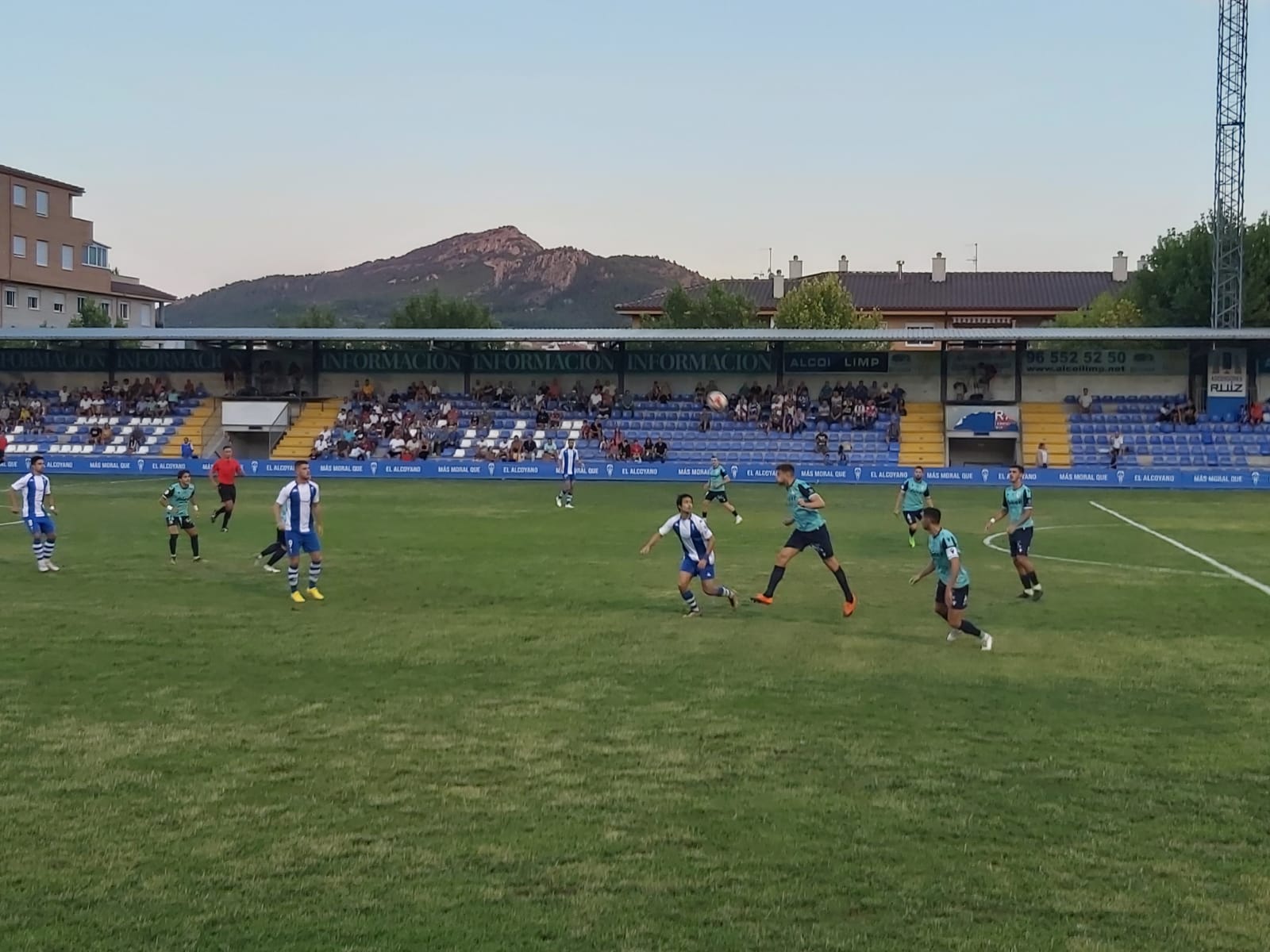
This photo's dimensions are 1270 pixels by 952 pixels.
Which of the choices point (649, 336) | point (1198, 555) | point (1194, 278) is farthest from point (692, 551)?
point (1194, 278)

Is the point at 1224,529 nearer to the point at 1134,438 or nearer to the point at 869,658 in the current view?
the point at 869,658

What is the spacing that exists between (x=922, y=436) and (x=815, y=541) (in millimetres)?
35550

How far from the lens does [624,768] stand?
30.2 feet

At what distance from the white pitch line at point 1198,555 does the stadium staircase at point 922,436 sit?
50.0 feet

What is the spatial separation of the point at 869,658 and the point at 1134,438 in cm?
3946

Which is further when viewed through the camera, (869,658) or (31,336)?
(31,336)

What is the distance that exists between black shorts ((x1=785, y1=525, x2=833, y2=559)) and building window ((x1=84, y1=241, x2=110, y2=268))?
80.7 metres

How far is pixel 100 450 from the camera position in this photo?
51281 millimetres

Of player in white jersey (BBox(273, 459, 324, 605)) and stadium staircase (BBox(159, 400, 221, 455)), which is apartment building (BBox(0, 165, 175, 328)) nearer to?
stadium staircase (BBox(159, 400, 221, 455))

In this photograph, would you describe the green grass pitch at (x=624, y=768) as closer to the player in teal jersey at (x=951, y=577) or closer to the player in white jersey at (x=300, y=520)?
the player in teal jersey at (x=951, y=577)

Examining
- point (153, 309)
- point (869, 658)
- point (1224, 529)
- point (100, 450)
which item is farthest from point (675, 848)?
point (153, 309)

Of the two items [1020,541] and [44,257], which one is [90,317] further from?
[1020,541]

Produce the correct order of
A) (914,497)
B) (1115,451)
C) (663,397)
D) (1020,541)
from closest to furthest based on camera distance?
(1020,541), (914,497), (1115,451), (663,397)

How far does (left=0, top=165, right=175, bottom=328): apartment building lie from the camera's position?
74.9 meters
